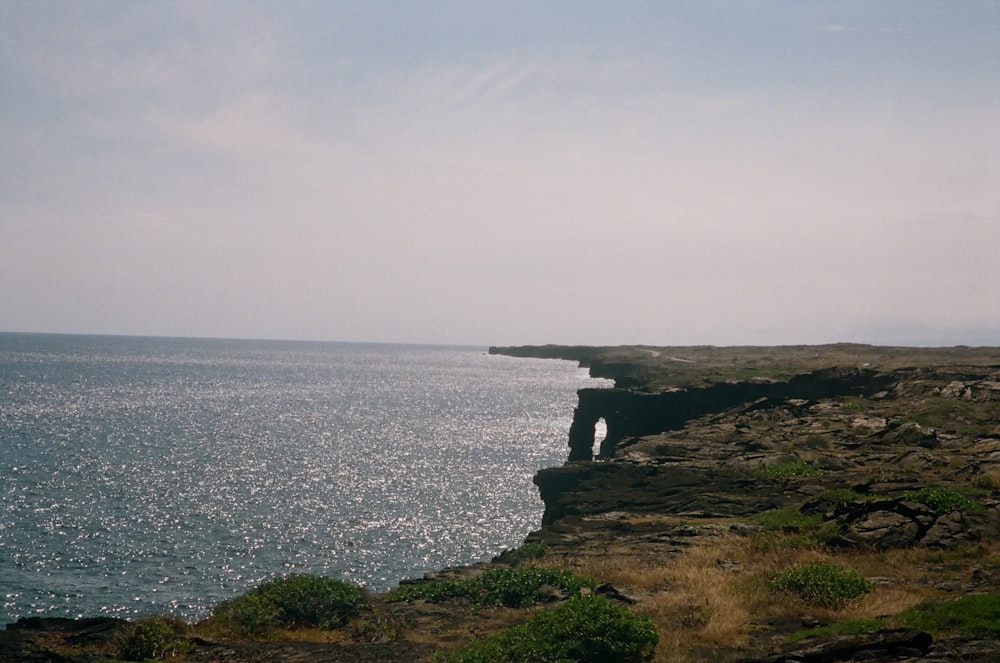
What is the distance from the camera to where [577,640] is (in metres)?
12.0

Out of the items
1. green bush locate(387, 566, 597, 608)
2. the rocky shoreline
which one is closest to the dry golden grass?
the rocky shoreline

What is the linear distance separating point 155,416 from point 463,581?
109 meters

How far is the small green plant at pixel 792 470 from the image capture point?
2695 cm

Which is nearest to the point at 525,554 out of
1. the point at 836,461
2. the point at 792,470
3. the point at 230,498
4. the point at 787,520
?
the point at 787,520

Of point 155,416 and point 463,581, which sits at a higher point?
point 463,581

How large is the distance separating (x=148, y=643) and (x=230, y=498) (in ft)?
161

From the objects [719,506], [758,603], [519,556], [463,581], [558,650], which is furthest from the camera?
[719,506]

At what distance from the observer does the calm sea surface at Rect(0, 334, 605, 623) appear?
40500 millimetres

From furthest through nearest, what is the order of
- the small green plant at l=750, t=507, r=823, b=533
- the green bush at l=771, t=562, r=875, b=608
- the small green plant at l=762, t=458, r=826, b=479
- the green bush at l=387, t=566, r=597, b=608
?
the small green plant at l=762, t=458, r=826, b=479
the small green plant at l=750, t=507, r=823, b=533
the green bush at l=387, t=566, r=597, b=608
the green bush at l=771, t=562, r=875, b=608

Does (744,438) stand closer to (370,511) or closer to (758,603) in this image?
(758,603)

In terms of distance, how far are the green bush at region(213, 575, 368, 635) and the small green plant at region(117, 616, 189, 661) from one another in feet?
6.39

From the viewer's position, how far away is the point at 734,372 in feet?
169

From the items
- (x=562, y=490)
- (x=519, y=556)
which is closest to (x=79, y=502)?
(x=562, y=490)

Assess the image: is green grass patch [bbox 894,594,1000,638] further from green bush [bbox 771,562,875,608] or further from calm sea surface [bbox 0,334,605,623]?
calm sea surface [bbox 0,334,605,623]
